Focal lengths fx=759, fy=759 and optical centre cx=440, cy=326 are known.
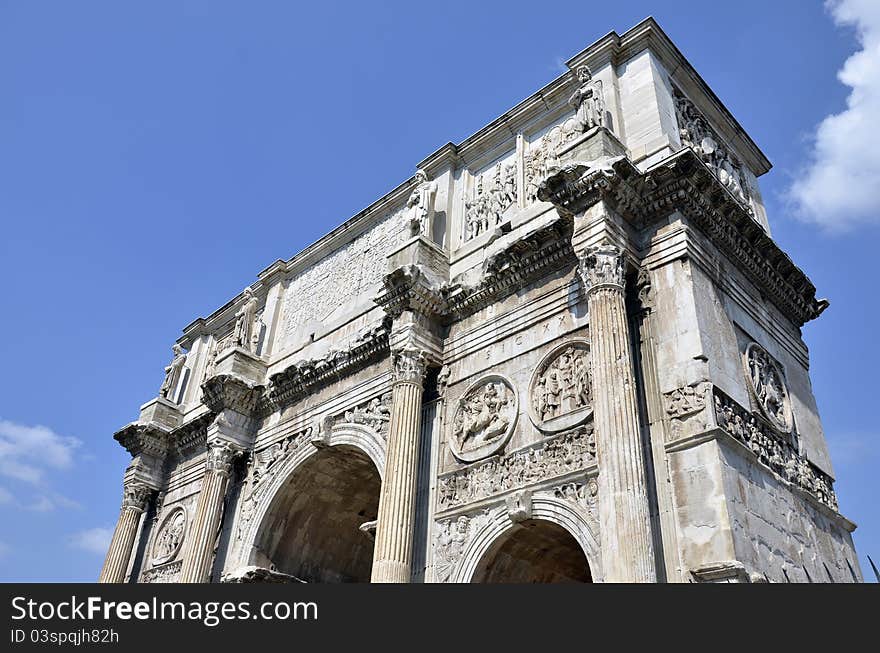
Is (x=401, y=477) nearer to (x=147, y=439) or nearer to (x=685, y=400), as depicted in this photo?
(x=685, y=400)

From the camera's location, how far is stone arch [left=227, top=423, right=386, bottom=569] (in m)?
14.4

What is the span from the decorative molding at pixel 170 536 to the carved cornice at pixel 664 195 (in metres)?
12.3

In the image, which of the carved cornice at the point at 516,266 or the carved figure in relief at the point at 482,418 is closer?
the carved figure in relief at the point at 482,418

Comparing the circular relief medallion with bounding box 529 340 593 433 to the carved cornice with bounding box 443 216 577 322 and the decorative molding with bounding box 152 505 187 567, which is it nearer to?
the carved cornice with bounding box 443 216 577 322

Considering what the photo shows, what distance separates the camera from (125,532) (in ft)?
61.3

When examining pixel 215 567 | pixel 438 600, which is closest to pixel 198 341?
pixel 215 567

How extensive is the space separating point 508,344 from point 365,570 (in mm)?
8073

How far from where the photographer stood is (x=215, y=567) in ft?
51.4

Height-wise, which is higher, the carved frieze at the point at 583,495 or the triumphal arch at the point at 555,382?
the triumphal arch at the point at 555,382

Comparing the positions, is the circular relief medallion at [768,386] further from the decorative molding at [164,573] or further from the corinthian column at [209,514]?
the decorative molding at [164,573]

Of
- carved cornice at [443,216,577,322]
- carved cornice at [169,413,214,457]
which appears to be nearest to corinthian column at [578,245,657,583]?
carved cornice at [443,216,577,322]

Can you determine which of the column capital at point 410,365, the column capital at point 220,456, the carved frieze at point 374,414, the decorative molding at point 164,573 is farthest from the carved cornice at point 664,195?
the decorative molding at point 164,573

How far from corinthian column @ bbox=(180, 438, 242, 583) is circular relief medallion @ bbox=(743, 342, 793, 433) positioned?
10.6 metres

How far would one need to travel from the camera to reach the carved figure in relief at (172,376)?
2108 cm
